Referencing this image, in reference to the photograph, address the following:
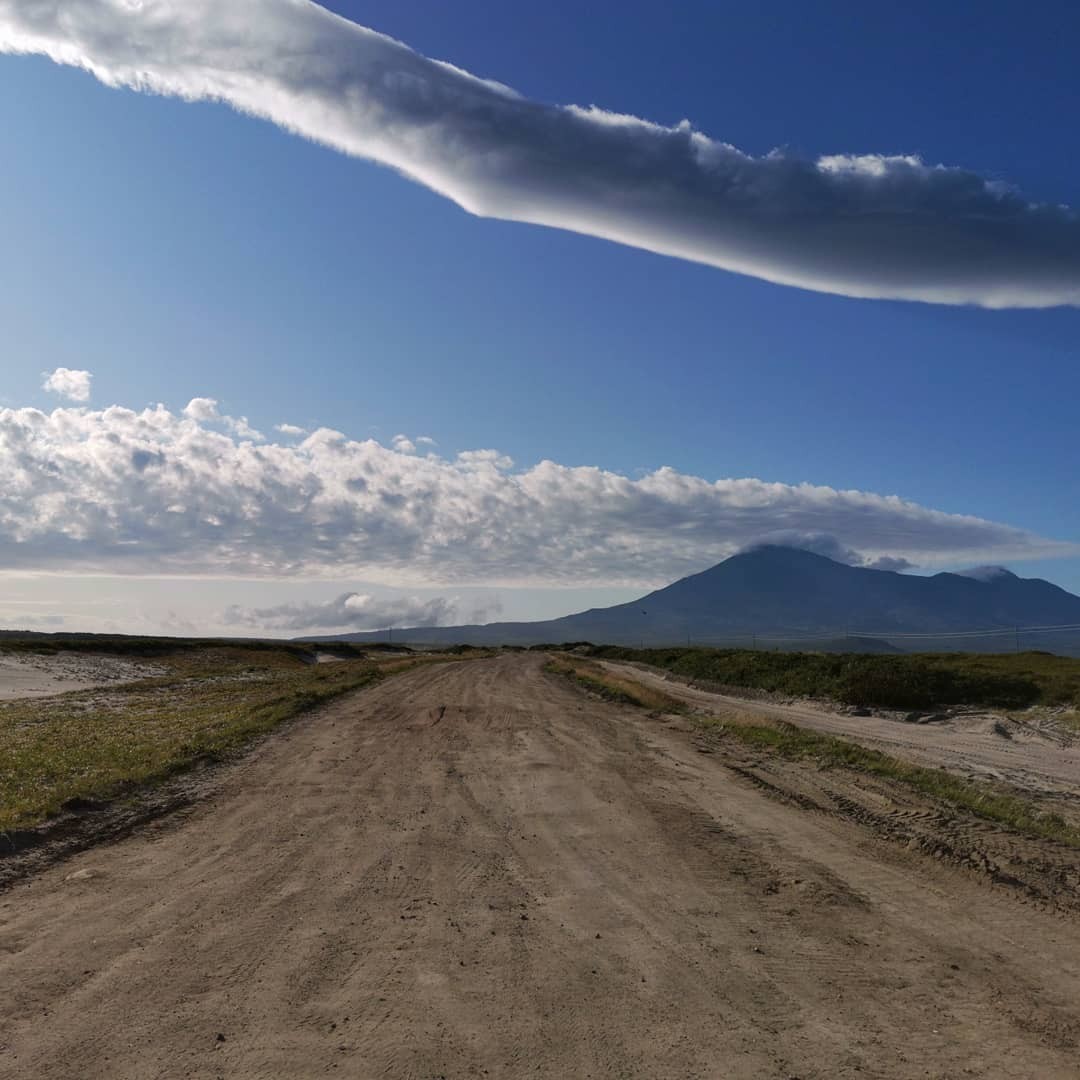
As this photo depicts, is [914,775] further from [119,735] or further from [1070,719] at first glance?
[119,735]

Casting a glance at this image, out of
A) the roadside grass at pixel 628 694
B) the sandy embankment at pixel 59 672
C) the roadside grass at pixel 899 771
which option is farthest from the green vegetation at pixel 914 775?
the sandy embankment at pixel 59 672

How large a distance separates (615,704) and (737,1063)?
28.0 m

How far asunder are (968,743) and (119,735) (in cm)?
2503

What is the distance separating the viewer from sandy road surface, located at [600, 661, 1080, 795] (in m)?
19.8

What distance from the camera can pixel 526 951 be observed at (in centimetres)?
754

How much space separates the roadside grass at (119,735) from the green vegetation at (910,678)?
23.0 metres

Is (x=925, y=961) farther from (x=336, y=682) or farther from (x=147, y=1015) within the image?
(x=336, y=682)

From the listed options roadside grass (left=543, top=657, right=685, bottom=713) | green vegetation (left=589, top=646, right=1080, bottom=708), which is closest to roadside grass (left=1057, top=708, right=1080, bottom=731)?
green vegetation (left=589, top=646, right=1080, bottom=708)

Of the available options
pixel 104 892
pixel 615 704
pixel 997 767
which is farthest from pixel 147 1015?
pixel 615 704

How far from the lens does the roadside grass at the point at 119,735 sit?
14.3m

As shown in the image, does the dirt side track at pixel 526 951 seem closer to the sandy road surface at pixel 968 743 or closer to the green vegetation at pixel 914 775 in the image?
the green vegetation at pixel 914 775

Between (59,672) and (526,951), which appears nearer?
(526,951)

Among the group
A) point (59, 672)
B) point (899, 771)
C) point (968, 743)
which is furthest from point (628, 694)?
point (59, 672)

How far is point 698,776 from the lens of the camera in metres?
16.6
